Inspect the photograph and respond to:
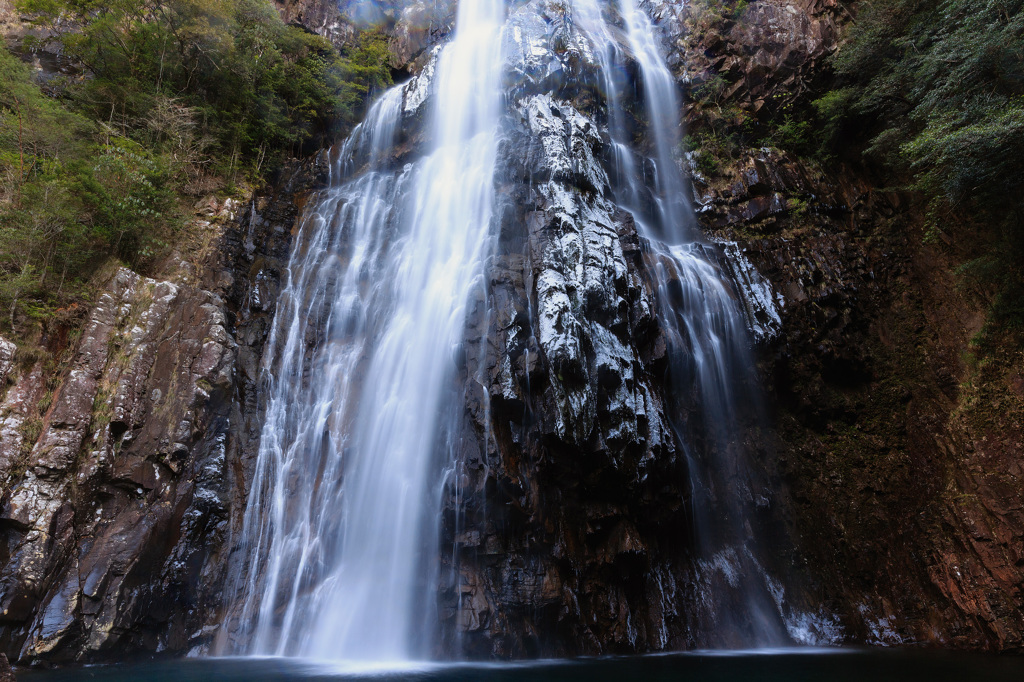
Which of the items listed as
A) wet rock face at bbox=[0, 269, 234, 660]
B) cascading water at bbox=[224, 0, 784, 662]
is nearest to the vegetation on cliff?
wet rock face at bbox=[0, 269, 234, 660]

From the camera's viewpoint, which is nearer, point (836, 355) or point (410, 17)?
point (836, 355)

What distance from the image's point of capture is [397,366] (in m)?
9.62

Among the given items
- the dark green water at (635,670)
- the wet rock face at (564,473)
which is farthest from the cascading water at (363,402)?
the dark green water at (635,670)

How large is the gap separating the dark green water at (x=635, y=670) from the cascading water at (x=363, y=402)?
0.92 metres

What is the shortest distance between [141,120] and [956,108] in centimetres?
1757

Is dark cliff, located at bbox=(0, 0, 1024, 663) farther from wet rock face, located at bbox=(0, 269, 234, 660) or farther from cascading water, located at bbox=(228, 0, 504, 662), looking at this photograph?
cascading water, located at bbox=(228, 0, 504, 662)

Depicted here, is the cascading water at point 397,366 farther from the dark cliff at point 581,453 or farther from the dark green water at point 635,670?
the dark green water at point 635,670

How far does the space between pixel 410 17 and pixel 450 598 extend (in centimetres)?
2056

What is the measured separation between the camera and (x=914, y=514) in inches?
354

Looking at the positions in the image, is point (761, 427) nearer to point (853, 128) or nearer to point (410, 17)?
point (853, 128)

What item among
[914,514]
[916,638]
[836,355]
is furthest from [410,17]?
[916,638]

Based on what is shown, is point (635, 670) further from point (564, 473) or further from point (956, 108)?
point (956, 108)

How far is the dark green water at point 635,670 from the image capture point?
5.88 meters

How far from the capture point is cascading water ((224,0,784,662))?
7.74 m
